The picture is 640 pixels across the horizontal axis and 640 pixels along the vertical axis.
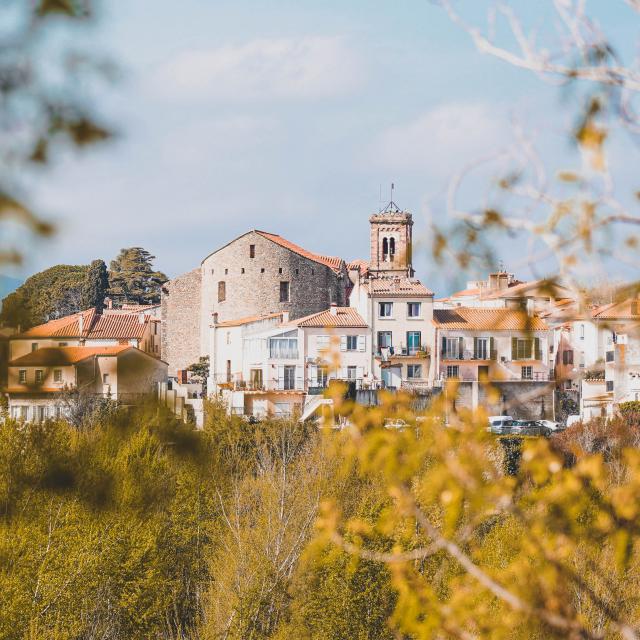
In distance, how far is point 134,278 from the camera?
56906mm

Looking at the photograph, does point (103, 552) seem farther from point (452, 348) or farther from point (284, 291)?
point (284, 291)

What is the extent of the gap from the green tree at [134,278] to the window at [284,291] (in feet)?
49.5

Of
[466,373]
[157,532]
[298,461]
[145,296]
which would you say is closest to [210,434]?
[298,461]

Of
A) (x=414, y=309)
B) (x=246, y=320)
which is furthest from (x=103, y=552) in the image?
(x=246, y=320)

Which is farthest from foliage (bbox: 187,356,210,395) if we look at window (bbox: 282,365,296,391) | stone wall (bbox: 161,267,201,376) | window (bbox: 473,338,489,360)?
window (bbox: 473,338,489,360)

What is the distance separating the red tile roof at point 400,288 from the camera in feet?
114

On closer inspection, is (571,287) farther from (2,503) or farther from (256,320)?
(256,320)

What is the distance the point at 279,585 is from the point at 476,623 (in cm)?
1537

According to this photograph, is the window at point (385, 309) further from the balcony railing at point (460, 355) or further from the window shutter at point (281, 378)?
the window shutter at point (281, 378)

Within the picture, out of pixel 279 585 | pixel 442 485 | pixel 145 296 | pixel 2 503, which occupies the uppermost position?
pixel 145 296

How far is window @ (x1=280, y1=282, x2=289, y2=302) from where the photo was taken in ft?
140

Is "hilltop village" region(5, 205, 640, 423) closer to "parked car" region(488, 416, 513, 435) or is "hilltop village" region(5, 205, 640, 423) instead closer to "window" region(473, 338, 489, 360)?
"window" region(473, 338, 489, 360)

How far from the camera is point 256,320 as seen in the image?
38.8m

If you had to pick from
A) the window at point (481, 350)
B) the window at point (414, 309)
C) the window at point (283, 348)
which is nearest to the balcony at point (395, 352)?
the window at point (414, 309)
